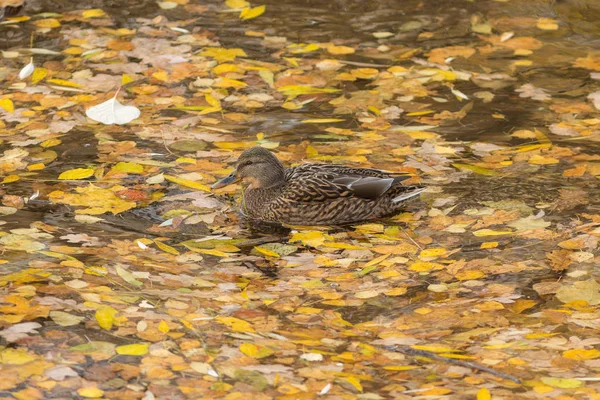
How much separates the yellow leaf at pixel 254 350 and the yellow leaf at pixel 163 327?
1.62 ft

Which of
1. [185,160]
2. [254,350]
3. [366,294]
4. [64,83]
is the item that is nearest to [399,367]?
[254,350]

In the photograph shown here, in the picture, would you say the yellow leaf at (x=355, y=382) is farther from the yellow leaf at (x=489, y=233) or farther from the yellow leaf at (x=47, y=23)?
the yellow leaf at (x=47, y=23)

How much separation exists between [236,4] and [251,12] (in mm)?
366

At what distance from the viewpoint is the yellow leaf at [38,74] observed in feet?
36.0

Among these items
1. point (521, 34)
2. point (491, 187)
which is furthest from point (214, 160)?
point (521, 34)

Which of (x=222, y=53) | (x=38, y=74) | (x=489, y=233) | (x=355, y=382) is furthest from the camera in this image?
(x=222, y=53)

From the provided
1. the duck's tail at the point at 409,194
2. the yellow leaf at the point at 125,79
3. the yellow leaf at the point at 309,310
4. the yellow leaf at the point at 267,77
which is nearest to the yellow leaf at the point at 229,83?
the yellow leaf at the point at 267,77

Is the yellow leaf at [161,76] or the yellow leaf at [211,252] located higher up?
the yellow leaf at [161,76]

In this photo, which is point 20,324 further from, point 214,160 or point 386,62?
point 386,62

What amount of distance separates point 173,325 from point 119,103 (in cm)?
431

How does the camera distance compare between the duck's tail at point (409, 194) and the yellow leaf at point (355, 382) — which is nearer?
the yellow leaf at point (355, 382)

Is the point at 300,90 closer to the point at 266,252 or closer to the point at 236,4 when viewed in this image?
the point at 236,4

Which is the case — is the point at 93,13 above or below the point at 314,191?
above

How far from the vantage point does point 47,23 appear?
12.5 metres
